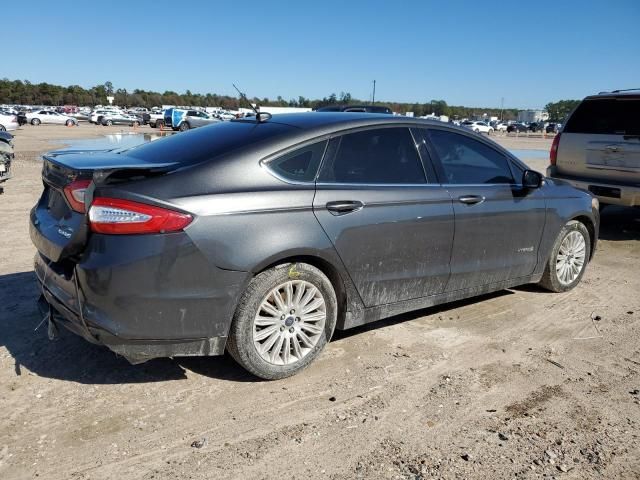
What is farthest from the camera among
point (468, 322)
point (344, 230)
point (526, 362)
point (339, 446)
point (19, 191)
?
point (19, 191)

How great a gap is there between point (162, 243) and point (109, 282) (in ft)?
1.13

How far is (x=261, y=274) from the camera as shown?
330 centimetres

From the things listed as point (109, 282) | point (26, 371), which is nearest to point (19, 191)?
point (26, 371)

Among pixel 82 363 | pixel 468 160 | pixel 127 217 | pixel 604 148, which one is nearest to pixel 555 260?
pixel 468 160

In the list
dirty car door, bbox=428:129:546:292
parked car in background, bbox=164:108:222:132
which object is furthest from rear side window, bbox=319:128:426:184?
parked car in background, bbox=164:108:222:132

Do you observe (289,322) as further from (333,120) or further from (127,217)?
(333,120)

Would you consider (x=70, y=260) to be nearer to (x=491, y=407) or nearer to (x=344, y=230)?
(x=344, y=230)

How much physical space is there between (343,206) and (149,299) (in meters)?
1.32

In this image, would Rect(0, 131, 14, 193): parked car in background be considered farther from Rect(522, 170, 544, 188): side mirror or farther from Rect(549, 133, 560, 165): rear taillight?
Rect(549, 133, 560, 165): rear taillight

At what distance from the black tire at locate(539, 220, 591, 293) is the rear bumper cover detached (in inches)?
131

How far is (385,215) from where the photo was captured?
378cm

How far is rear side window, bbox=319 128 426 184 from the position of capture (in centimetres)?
370

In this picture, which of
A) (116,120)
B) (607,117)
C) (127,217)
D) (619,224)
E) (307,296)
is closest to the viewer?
(127,217)

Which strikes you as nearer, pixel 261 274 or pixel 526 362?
pixel 261 274
